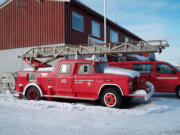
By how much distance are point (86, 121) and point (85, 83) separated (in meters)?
2.60

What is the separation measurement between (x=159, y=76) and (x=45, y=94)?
605 centimetres

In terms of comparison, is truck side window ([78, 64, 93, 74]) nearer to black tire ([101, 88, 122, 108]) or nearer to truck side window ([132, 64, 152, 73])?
black tire ([101, 88, 122, 108])

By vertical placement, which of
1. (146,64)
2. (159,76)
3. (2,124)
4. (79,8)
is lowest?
(2,124)

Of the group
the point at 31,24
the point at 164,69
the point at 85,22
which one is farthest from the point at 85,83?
the point at 31,24

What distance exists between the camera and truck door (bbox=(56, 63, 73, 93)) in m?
8.22

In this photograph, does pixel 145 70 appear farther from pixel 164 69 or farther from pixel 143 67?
pixel 164 69

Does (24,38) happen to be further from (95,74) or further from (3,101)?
→ (95,74)

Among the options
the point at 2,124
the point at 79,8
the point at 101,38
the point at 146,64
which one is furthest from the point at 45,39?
Result: the point at 2,124

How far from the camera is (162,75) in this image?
10.2 meters

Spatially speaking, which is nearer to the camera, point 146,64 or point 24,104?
point 24,104

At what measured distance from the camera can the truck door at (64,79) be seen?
8221 mm

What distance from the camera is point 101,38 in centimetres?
2086

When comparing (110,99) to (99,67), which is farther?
(99,67)

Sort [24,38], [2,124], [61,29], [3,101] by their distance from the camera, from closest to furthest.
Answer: [2,124], [3,101], [61,29], [24,38]
